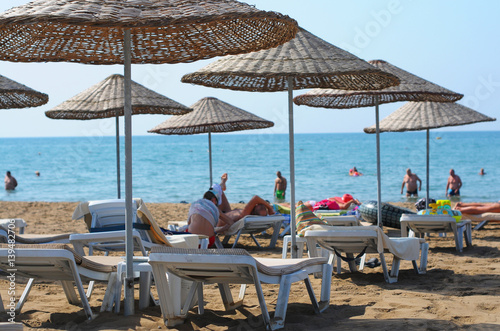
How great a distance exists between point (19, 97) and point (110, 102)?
5.69ft

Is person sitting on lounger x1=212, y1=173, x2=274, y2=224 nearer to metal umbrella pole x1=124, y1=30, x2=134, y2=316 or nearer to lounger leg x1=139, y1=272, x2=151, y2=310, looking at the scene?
lounger leg x1=139, y1=272, x2=151, y2=310

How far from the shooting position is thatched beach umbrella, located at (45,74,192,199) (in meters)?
8.25

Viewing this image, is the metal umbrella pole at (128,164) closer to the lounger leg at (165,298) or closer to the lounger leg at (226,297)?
the lounger leg at (165,298)

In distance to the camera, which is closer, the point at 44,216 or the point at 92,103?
the point at 92,103

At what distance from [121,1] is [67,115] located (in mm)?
6122

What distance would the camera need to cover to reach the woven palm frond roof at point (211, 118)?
936 cm

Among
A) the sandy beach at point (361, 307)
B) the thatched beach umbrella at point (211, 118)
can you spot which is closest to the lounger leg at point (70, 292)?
the sandy beach at point (361, 307)

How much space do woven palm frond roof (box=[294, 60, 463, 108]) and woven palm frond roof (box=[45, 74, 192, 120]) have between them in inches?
76.3

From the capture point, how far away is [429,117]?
31.2 feet

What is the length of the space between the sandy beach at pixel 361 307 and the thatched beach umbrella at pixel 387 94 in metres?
1.93

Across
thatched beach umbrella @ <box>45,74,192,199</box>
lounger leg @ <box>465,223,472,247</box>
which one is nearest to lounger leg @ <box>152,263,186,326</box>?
thatched beach umbrella @ <box>45,74,192,199</box>

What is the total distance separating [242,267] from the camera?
3.43 meters

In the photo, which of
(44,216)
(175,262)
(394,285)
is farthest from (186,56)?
(44,216)

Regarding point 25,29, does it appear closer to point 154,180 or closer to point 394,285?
point 394,285
